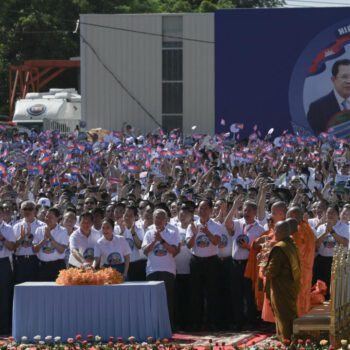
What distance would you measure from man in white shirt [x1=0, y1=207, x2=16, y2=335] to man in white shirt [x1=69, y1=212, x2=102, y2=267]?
911mm

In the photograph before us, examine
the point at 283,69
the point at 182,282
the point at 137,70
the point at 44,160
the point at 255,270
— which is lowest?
the point at 182,282

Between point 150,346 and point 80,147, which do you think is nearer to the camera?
point 150,346

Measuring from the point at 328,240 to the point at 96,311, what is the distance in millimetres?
3619

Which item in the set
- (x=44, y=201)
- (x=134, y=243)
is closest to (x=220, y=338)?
(x=134, y=243)

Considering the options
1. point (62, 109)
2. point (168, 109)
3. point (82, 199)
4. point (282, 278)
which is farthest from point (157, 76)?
point (282, 278)

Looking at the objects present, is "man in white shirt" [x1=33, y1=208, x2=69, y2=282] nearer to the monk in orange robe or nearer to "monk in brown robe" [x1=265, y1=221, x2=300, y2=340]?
the monk in orange robe

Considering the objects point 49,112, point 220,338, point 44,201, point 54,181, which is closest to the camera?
point 220,338

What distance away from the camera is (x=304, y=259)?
51.6 feet

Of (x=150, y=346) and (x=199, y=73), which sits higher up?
(x=199, y=73)

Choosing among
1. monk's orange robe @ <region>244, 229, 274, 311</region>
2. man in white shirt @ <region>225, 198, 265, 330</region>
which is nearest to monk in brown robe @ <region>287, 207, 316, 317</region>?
monk's orange robe @ <region>244, 229, 274, 311</region>

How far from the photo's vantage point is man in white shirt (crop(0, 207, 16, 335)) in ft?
56.2

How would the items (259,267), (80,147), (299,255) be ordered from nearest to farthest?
1. (299,255)
2. (259,267)
3. (80,147)

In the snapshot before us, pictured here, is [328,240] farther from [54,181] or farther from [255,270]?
[54,181]

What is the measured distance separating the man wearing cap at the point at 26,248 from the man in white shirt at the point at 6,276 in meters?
0.15
